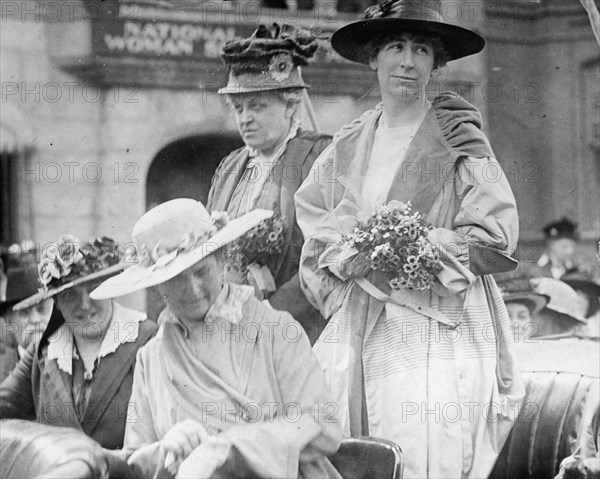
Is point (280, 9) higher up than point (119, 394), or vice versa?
point (280, 9)

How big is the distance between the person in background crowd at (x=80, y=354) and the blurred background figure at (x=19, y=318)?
5 cm

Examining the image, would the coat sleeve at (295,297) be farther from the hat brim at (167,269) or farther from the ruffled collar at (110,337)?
the ruffled collar at (110,337)

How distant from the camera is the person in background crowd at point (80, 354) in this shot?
6.12 meters

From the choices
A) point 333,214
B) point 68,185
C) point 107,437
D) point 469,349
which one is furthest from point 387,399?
point 68,185

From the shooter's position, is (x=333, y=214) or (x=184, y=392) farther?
(x=333, y=214)

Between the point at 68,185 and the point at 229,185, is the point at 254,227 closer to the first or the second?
the point at 229,185

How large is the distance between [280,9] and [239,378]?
1.74 m

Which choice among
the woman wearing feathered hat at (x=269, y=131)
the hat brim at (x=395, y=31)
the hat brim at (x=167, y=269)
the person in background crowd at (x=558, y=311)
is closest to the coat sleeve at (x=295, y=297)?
the woman wearing feathered hat at (x=269, y=131)

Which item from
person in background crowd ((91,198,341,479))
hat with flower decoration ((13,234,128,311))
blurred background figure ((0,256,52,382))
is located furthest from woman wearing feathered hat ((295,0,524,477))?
blurred background figure ((0,256,52,382))

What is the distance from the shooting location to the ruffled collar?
20.2 feet

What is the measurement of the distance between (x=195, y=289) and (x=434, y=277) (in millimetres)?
1036

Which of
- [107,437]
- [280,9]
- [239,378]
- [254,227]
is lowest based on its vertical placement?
[107,437]

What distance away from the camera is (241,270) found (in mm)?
6125

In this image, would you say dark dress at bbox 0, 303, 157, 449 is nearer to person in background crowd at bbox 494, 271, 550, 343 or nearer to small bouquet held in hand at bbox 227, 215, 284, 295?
small bouquet held in hand at bbox 227, 215, 284, 295
